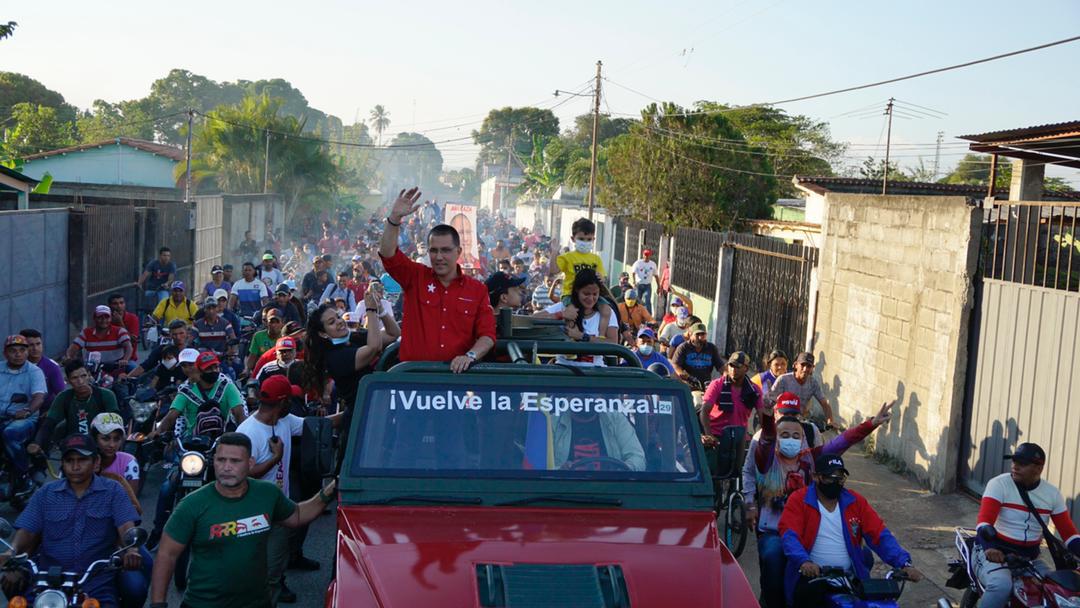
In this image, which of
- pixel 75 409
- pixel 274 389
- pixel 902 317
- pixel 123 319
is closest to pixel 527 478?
pixel 274 389

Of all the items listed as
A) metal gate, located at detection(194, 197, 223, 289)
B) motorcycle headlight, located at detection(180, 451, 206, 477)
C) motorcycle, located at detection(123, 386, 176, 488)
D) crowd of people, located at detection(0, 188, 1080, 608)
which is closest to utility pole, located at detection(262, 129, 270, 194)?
metal gate, located at detection(194, 197, 223, 289)

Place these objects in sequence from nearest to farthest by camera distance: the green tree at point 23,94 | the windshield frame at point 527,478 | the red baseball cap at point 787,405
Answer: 1. the windshield frame at point 527,478
2. the red baseball cap at point 787,405
3. the green tree at point 23,94

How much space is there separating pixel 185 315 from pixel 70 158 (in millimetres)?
41252

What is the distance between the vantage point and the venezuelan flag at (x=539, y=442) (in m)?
5.53

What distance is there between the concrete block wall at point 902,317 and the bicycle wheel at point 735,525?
3.54 m

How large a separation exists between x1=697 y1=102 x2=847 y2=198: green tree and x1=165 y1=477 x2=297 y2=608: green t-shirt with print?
36627 mm

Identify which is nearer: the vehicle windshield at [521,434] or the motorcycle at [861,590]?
the vehicle windshield at [521,434]

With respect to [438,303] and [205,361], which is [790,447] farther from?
[205,361]

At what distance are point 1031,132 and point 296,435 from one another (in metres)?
10.2

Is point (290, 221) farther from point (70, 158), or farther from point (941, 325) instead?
point (941, 325)

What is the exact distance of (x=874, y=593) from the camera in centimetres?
611

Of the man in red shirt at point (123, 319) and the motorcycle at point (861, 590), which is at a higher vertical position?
the man in red shirt at point (123, 319)

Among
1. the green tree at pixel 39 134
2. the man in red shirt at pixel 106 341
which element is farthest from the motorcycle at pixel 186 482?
the green tree at pixel 39 134

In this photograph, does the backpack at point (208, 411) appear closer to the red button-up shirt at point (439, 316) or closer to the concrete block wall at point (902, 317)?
the red button-up shirt at point (439, 316)
